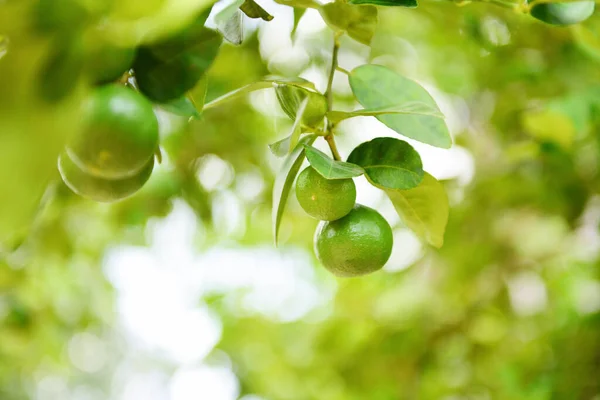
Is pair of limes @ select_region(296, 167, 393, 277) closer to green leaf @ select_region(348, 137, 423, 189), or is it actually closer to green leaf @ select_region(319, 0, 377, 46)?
green leaf @ select_region(348, 137, 423, 189)

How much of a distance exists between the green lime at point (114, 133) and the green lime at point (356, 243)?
27 cm

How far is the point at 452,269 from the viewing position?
2225 mm

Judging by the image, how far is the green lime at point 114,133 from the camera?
473 millimetres

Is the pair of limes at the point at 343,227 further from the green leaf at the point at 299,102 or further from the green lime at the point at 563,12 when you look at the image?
the green lime at the point at 563,12

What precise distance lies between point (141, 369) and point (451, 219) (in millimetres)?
7510

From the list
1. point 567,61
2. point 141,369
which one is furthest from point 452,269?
point 141,369

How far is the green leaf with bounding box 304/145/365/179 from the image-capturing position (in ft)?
1.91

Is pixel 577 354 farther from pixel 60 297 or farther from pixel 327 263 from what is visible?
pixel 60 297

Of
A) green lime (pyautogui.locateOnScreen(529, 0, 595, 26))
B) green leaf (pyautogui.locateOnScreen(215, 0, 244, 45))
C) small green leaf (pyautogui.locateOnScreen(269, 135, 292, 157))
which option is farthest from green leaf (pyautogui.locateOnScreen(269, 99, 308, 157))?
green lime (pyautogui.locateOnScreen(529, 0, 595, 26))

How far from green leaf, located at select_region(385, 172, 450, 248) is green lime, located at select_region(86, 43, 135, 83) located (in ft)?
1.16

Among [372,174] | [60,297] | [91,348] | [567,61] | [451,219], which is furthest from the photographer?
[91,348]

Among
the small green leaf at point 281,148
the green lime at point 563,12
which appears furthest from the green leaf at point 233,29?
the green lime at point 563,12

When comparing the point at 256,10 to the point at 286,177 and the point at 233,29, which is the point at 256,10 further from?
the point at 286,177

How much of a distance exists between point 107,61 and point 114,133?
68mm
